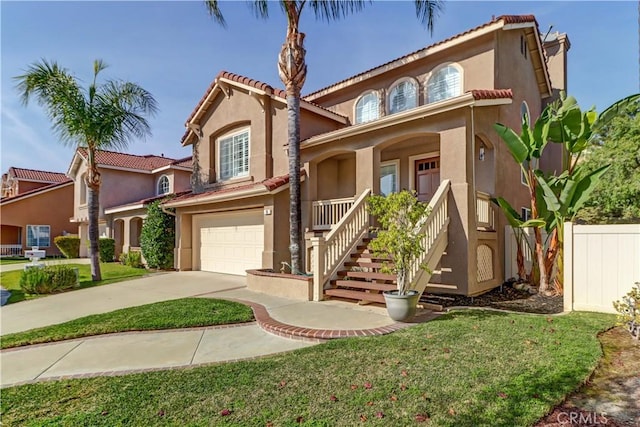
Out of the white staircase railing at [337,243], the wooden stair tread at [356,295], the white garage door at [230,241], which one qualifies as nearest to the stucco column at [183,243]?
the white garage door at [230,241]

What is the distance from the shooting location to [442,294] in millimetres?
9695

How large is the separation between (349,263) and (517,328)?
15.4ft

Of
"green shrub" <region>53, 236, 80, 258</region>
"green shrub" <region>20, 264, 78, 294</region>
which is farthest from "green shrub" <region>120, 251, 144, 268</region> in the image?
"green shrub" <region>53, 236, 80, 258</region>

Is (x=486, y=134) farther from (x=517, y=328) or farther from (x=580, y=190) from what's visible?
(x=517, y=328)

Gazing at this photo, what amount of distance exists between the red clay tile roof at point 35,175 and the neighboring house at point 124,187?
27.9ft

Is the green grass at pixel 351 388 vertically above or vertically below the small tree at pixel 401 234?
below

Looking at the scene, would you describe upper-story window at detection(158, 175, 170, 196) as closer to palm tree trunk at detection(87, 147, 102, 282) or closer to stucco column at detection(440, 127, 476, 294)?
palm tree trunk at detection(87, 147, 102, 282)

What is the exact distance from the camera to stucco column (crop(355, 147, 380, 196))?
448 inches

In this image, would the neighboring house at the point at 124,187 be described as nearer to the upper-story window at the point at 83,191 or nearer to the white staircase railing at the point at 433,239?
the upper-story window at the point at 83,191

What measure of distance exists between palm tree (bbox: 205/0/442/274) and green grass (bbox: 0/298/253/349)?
9.88 feet

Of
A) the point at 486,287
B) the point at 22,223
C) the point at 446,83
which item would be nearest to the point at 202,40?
the point at 446,83

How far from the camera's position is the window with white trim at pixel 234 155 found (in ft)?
51.5

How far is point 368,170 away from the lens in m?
11.5

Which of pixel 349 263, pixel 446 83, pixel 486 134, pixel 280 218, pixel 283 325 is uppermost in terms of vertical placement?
pixel 446 83
